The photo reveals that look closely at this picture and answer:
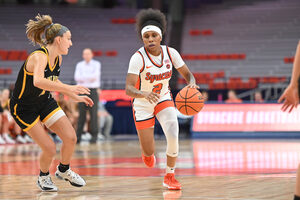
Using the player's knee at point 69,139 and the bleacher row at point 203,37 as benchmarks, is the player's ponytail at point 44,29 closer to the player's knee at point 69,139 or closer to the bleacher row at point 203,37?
the player's knee at point 69,139

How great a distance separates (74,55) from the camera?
79.8 ft

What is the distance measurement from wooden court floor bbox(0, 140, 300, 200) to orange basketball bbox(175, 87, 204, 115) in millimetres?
750

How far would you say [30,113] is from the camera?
5035mm

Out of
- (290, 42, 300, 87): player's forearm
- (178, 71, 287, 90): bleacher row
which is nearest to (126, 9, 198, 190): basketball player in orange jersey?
(290, 42, 300, 87): player's forearm

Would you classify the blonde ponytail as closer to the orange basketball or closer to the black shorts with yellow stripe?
the black shorts with yellow stripe

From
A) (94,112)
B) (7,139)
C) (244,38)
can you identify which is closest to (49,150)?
(94,112)

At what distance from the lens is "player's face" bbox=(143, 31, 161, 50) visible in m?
5.34

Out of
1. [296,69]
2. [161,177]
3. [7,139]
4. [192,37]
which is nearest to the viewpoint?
[296,69]

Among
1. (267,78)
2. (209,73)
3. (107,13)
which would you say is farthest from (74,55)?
(267,78)

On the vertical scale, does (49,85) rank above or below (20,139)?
above

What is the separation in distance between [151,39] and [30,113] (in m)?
1.42

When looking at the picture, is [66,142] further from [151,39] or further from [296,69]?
[296,69]

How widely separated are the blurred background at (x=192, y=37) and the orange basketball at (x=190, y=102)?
1325 centimetres

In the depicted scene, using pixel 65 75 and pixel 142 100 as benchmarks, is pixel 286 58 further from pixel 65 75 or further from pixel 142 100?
pixel 142 100
